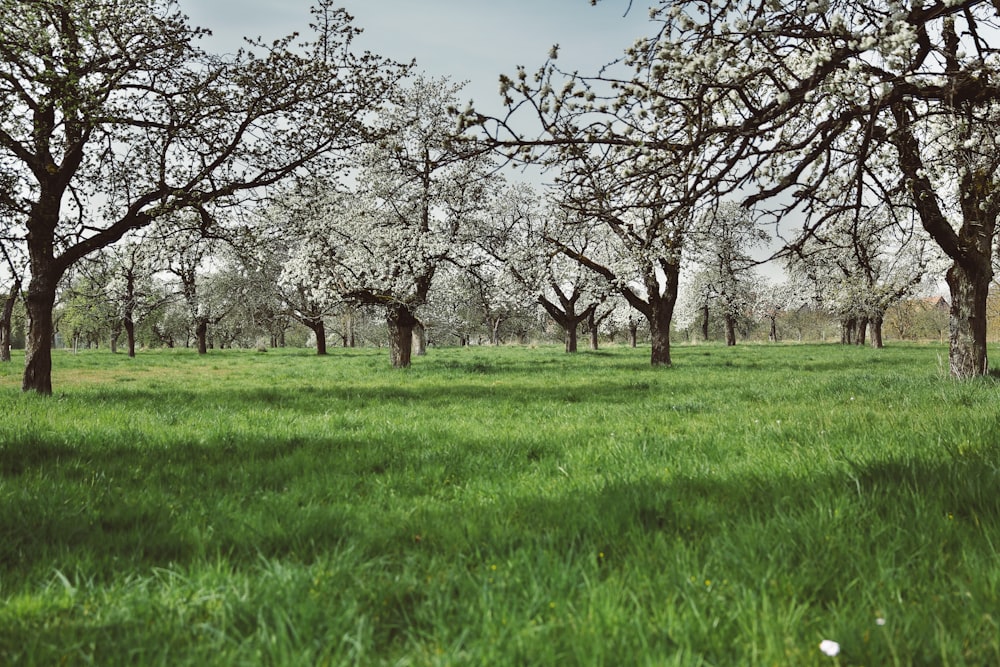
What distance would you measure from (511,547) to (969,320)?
13.8 meters

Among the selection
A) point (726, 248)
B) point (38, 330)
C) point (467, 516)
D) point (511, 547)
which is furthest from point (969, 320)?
point (38, 330)

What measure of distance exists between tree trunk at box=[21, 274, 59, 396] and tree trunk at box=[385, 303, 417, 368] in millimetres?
11100

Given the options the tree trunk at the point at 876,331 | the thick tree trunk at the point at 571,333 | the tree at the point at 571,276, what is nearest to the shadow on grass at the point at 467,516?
the tree at the point at 571,276

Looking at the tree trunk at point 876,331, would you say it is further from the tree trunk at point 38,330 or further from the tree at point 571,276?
the tree trunk at point 38,330

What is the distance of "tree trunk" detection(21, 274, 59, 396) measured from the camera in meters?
12.4

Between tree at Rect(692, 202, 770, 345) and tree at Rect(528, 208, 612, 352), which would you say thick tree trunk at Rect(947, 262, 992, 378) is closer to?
tree at Rect(692, 202, 770, 345)

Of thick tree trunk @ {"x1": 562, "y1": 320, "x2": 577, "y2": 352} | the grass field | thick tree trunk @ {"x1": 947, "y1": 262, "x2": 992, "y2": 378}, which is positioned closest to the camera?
the grass field

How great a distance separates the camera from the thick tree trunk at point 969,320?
38.4 feet

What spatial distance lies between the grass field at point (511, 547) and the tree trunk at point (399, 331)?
15.1m

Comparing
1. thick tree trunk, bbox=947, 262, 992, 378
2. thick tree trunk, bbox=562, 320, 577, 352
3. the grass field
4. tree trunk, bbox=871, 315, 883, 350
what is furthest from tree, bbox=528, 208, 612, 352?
tree trunk, bbox=871, 315, 883, 350

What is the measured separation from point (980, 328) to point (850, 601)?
43.5ft

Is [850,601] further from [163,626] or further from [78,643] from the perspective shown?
[78,643]

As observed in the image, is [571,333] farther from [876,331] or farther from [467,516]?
[467,516]

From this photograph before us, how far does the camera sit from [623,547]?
3.07 m
